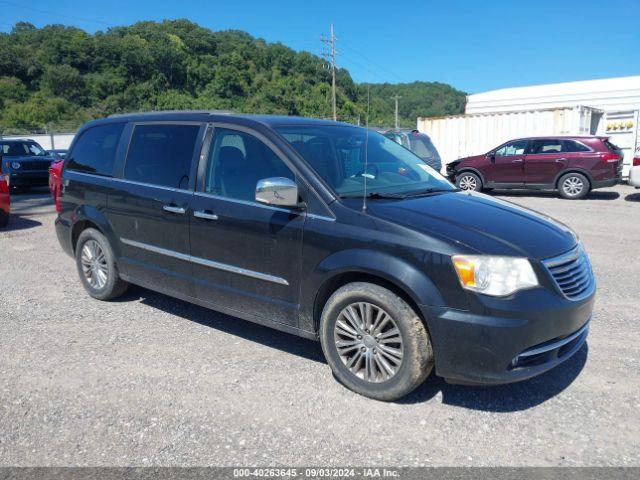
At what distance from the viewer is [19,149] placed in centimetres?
1759

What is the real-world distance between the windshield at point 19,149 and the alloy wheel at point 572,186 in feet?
52.8

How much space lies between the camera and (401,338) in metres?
3.33

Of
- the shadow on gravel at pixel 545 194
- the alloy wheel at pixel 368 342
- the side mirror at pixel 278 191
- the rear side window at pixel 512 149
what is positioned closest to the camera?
the alloy wheel at pixel 368 342

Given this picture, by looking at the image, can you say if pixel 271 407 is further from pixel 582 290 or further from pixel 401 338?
pixel 582 290

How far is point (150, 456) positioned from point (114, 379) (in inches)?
42.5

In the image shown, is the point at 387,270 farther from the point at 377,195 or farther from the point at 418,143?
the point at 418,143

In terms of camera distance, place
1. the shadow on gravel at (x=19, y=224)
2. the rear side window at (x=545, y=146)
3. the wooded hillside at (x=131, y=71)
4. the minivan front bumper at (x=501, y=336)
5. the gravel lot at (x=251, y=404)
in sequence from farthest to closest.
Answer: the wooded hillside at (x=131, y=71) < the rear side window at (x=545, y=146) < the shadow on gravel at (x=19, y=224) < the minivan front bumper at (x=501, y=336) < the gravel lot at (x=251, y=404)

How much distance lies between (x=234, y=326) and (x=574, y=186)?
1231 cm

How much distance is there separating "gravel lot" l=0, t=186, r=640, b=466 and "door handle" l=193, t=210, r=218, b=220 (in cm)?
106

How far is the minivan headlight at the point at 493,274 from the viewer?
10.2ft

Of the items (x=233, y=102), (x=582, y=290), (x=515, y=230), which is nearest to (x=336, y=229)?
(x=515, y=230)

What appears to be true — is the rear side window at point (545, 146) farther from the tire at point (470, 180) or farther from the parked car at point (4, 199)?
the parked car at point (4, 199)

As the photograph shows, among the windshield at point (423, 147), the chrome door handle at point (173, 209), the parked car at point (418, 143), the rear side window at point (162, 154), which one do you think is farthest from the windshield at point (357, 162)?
the windshield at point (423, 147)

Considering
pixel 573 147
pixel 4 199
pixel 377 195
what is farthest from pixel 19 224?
pixel 573 147
